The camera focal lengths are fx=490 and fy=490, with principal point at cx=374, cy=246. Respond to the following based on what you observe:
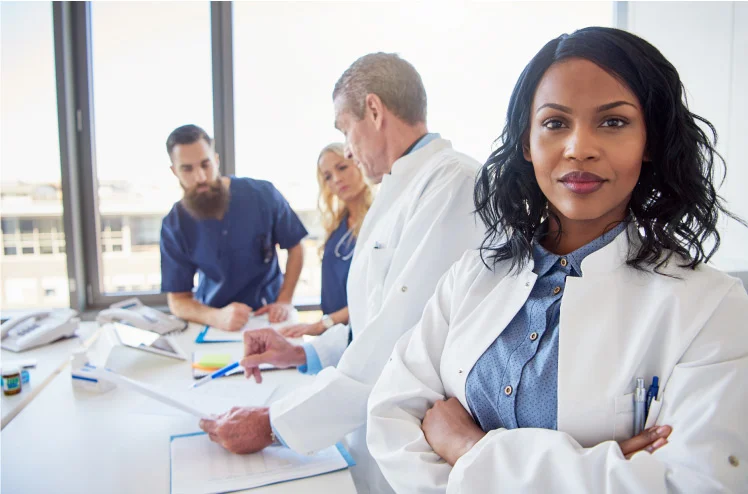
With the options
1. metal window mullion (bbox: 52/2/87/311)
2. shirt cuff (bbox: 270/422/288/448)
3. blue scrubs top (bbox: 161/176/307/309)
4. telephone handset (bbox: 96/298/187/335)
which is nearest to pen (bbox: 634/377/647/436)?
shirt cuff (bbox: 270/422/288/448)

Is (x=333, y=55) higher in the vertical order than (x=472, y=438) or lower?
higher

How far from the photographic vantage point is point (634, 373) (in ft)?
2.27

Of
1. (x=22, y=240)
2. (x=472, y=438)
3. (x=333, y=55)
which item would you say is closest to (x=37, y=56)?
(x=22, y=240)

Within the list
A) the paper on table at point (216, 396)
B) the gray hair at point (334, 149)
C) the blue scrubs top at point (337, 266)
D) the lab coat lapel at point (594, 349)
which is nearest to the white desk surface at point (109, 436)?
the paper on table at point (216, 396)

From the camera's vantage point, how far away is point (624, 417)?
692 millimetres

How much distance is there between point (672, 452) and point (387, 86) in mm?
1119

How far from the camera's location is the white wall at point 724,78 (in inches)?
81.9

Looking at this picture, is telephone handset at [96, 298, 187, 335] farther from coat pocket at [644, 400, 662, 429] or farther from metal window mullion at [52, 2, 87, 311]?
coat pocket at [644, 400, 662, 429]

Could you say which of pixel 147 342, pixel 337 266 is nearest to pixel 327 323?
pixel 337 266

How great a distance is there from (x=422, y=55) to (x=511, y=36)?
1.86ft

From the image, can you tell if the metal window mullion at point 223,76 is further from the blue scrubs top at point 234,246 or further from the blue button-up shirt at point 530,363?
the blue button-up shirt at point 530,363

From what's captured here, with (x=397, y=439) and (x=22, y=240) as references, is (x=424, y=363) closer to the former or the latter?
(x=397, y=439)

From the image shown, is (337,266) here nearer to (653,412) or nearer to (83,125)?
(83,125)

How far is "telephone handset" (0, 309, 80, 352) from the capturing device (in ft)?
6.00
